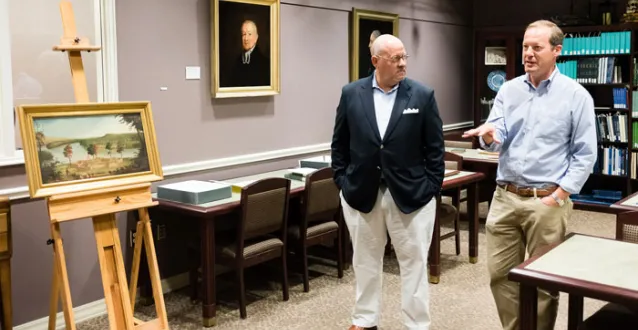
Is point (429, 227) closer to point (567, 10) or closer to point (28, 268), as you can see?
point (28, 268)

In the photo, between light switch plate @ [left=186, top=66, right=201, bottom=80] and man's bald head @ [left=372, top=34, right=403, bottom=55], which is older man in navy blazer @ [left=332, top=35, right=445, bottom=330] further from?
light switch plate @ [left=186, top=66, right=201, bottom=80]

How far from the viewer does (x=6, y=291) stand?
3.26 meters

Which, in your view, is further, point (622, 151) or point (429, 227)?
point (622, 151)

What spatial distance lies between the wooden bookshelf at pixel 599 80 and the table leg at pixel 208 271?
428cm

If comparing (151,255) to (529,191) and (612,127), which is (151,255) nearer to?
(529,191)

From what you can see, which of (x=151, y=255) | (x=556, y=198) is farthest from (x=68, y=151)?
(x=556, y=198)

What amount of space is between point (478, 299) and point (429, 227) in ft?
3.93

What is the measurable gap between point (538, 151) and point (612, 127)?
4552 millimetres

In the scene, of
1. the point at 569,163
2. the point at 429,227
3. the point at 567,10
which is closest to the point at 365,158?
the point at 429,227

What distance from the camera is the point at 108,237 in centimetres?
308

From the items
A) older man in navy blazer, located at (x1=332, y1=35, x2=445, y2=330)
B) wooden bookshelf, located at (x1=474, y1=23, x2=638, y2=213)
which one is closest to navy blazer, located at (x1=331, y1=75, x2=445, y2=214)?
older man in navy blazer, located at (x1=332, y1=35, x2=445, y2=330)

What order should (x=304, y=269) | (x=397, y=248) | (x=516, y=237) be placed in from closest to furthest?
(x=516, y=237)
(x=397, y=248)
(x=304, y=269)

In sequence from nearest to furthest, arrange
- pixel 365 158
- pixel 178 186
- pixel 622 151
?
1. pixel 365 158
2. pixel 178 186
3. pixel 622 151

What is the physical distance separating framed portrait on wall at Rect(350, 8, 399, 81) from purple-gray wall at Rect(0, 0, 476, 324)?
74mm
